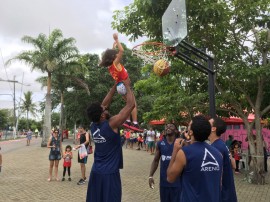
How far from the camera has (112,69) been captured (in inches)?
173

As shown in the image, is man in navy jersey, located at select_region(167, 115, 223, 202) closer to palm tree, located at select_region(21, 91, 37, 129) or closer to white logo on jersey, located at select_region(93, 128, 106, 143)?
white logo on jersey, located at select_region(93, 128, 106, 143)

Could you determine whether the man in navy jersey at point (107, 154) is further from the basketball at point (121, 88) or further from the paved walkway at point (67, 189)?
the paved walkway at point (67, 189)

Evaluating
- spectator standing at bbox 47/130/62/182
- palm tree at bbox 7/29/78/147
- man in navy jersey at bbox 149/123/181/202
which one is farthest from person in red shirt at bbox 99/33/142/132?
palm tree at bbox 7/29/78/147

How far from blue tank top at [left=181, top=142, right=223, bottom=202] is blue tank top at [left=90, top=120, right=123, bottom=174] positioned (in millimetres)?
1090

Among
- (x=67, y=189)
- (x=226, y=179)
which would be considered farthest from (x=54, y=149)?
(x=226, y=179)

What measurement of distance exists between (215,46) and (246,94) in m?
1.93

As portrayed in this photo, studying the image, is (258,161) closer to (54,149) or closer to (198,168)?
(54,149)

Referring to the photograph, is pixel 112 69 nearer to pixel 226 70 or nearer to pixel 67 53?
pixel 226 70

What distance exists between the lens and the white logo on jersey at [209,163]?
3.37 meters

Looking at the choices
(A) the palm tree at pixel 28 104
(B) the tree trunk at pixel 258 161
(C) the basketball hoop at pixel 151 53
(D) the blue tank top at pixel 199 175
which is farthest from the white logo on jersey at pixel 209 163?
(A) the palm tree at pixel 28 104

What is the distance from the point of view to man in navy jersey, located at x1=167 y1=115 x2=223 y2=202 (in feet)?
11.0

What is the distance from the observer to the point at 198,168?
3.34m

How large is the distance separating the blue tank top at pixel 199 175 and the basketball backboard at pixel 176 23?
4.11 m

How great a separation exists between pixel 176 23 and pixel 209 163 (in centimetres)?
466
